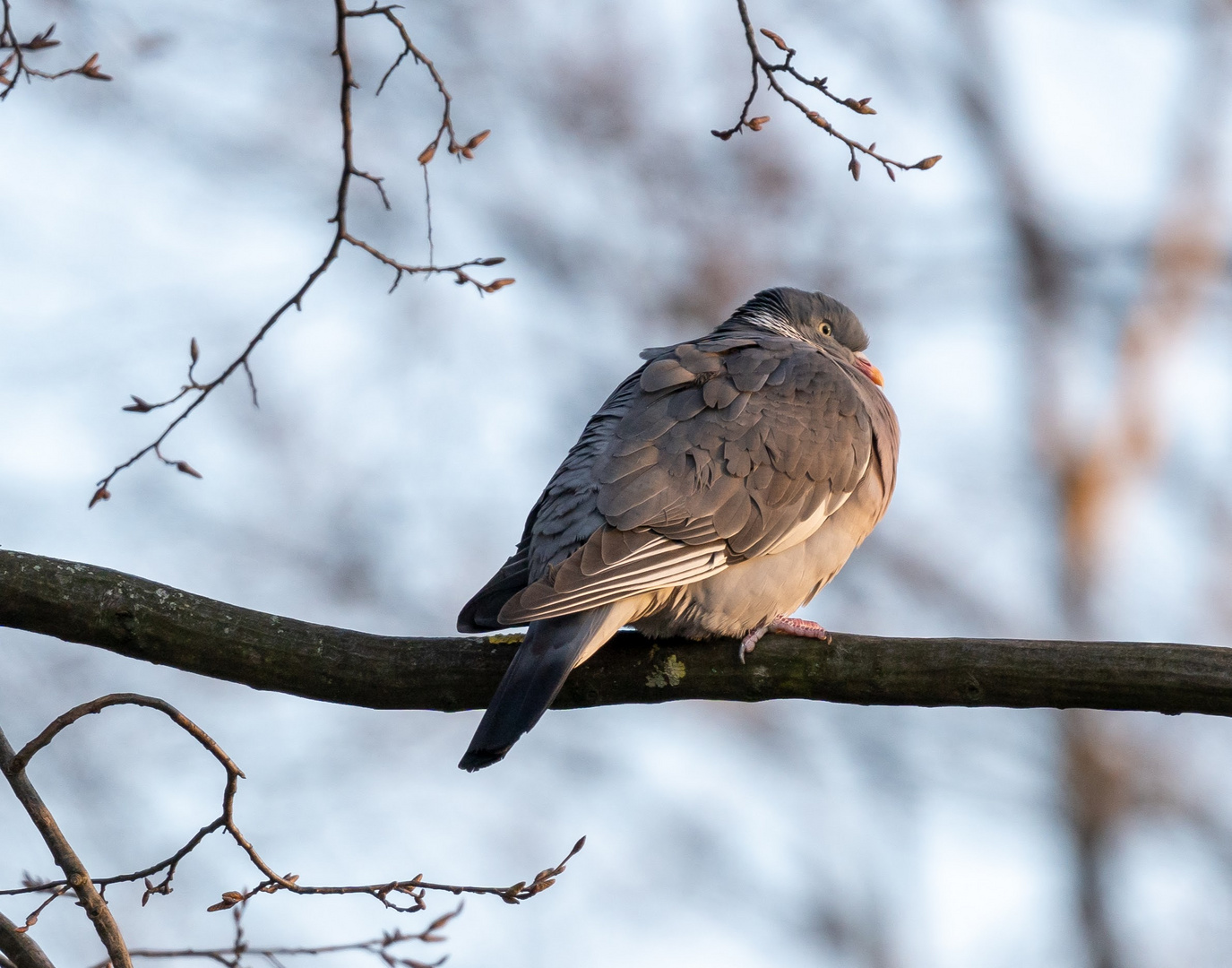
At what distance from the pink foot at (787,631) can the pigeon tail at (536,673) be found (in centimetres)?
32

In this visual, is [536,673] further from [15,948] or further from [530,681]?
[15,948]

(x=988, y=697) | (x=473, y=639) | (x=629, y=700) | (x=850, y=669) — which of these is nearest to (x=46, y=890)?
(x=473, y=639)

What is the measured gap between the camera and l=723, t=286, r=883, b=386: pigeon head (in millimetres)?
5121

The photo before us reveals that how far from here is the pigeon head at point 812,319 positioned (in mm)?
5121

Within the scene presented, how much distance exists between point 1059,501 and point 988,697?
7.57 m

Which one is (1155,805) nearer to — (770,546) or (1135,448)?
(1135,448)

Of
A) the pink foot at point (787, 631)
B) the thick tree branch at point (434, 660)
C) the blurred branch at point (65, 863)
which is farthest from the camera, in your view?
the pink foot at point (787, 631)

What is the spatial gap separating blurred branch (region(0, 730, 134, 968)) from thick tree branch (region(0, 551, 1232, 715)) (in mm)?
417

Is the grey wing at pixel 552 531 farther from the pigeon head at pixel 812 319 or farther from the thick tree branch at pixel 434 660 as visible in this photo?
the pigeon head at pixel 812 319

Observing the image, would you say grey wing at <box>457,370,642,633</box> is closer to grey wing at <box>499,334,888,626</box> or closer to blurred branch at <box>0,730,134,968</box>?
grey wing at <box>499,334,888,626</box>

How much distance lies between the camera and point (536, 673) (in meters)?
3.08

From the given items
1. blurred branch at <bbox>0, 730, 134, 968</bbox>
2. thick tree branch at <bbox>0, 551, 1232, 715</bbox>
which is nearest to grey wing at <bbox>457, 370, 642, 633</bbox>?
thick tree branch at <bbox>0, 551, 1232, 715</bbox>

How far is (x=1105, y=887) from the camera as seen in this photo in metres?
9.39

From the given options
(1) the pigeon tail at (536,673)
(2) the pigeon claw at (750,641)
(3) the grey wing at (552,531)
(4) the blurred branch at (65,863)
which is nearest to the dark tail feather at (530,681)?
(1) the pigeon tail at (536,673)
